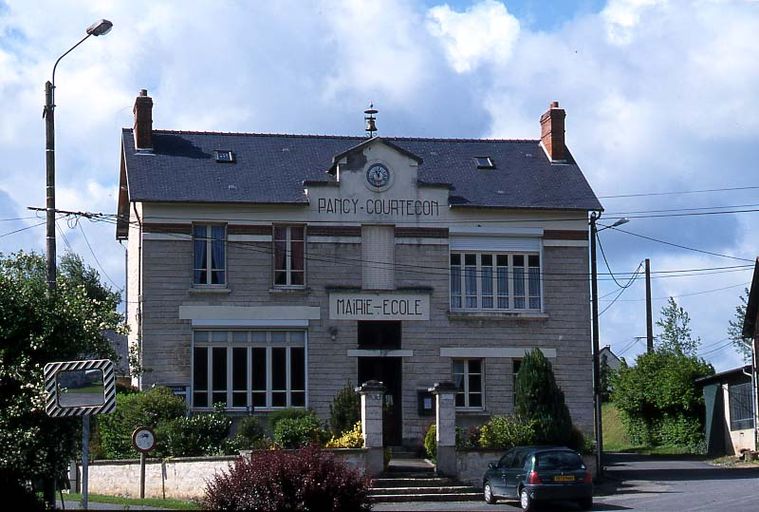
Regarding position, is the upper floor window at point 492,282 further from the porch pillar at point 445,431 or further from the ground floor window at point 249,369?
the porch pillar at point 445,431

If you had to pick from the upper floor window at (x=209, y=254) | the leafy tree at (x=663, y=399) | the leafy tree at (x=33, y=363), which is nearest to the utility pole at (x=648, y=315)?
the leafy tree at (x=663, y=399)

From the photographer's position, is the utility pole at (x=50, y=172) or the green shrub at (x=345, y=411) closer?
the utility pole at (x=50, y=172)

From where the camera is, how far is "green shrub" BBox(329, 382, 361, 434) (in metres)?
33.3

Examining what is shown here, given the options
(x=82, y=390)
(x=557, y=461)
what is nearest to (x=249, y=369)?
(x=557, y=461)

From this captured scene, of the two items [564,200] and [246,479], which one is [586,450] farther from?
[246,479]

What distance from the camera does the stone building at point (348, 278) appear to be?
3528 centimetres

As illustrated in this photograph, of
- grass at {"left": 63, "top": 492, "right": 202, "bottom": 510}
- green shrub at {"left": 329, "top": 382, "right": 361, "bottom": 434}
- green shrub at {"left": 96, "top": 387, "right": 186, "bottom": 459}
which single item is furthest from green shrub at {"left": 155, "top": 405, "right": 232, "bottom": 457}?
green shrub at {"left": 329, "top": 382, "right": 361, "bottom": 434}

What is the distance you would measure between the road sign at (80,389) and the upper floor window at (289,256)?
17.5m

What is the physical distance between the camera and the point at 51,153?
26.9m

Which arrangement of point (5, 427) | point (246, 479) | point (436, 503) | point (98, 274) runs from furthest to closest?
point (98, 274)
point (436, 503)
point (5, 427)
point (246, 479)

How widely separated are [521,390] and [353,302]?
19.4 feet

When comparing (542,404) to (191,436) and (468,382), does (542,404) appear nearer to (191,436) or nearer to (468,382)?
(468,382)

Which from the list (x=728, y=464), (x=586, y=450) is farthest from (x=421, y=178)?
(x=728, y=464)

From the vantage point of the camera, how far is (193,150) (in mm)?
37906
